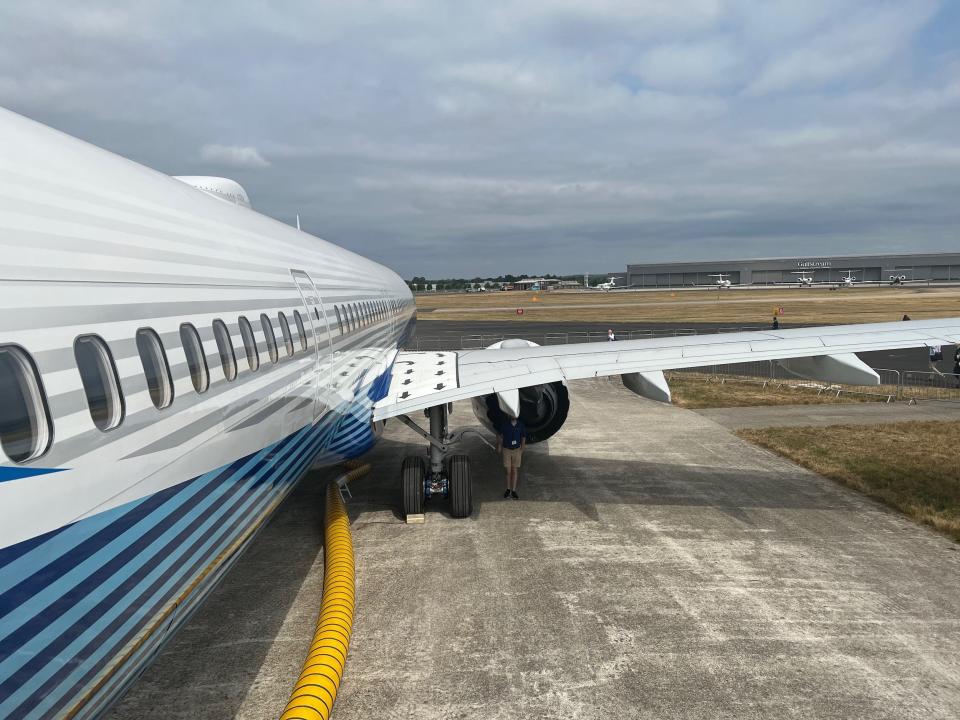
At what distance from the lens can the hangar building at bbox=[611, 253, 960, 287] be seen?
14800 centimetres

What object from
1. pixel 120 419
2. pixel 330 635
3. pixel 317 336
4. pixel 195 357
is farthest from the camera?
pixel 317 336

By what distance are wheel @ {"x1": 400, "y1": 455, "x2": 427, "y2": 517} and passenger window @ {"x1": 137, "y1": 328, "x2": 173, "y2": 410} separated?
7.10m

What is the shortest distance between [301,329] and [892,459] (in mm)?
12824

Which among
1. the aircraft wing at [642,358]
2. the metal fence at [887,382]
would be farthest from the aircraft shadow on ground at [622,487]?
the metal fence at [887,382]

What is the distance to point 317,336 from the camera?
26.8 feet

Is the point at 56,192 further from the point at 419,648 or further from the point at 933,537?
the point at 933,537

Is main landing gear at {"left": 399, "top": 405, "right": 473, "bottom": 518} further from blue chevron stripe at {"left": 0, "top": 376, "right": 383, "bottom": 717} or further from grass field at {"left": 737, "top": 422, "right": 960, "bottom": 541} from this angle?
grass field at {"left": 737, "top": 422, "right": 960, "bottom": 541}

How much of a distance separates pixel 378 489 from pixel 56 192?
10.1 metres

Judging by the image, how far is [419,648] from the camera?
702 centimetres

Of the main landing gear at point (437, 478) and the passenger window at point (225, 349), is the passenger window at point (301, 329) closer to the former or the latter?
the passenger window at point (225, 349)

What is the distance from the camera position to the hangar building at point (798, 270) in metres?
148

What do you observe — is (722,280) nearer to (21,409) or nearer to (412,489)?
(412,489)

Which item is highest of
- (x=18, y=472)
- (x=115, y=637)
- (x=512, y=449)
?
(x=18, y=472)

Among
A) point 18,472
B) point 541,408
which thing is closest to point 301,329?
point 18,472
